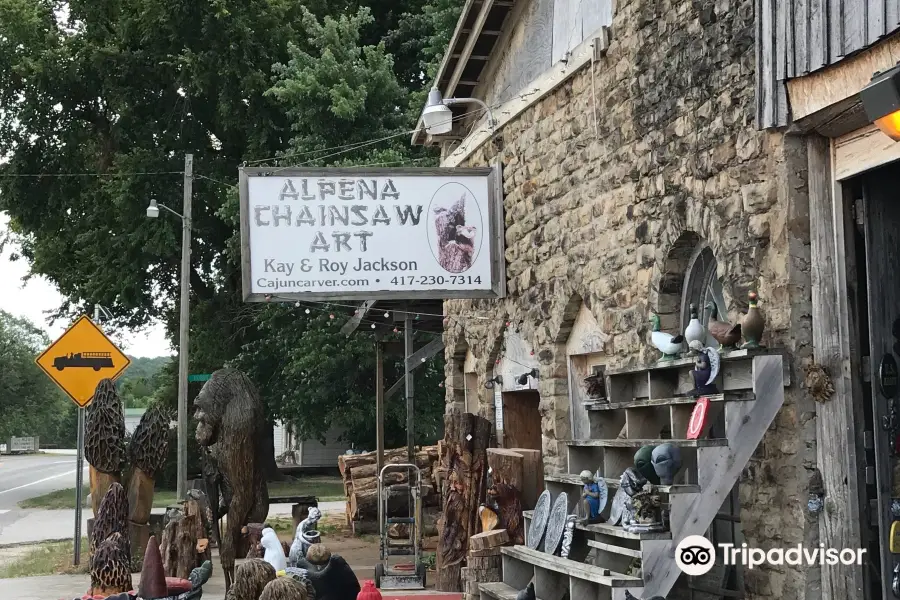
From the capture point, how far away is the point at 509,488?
9820 millimetres

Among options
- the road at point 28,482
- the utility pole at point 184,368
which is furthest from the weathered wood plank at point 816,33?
the road at point 28,482

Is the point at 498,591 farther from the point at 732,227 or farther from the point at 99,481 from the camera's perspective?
the point at 99,481

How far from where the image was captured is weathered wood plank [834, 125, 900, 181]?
5.98 meters

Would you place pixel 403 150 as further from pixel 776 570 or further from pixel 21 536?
pixel 776 570

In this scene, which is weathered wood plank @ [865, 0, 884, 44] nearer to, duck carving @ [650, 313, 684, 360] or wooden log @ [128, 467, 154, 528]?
duck carving @ [650, 313, 684, 360]

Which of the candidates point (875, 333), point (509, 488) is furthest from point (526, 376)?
point (875, 333)

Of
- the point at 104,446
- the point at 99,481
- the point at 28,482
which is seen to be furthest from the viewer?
the point at 28,482

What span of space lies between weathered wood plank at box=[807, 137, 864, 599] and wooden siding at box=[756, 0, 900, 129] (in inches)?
16.3

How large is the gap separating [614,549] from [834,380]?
1.61m

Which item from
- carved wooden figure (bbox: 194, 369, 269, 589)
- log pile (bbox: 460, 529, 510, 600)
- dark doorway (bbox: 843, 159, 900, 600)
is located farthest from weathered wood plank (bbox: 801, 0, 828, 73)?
carved wooden figure (bbox: 194, 369, 269, 589)

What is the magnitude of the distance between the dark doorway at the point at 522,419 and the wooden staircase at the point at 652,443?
15.2 ft

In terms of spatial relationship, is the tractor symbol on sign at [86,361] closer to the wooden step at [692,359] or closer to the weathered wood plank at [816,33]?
the wooden step at [692,359]

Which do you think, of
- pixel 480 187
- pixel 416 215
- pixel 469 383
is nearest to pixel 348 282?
pixel 416 215

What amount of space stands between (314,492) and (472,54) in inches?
697
